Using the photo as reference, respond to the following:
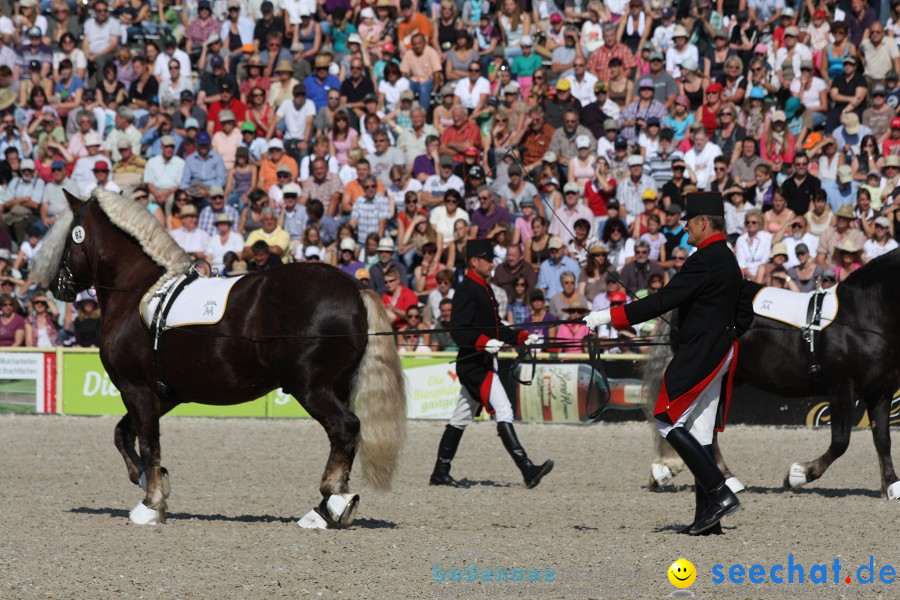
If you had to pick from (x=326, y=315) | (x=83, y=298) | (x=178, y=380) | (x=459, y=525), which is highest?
(x=326, y=315)

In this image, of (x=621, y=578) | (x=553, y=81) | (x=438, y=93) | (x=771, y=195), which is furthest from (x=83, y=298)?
(x=621, y=578)

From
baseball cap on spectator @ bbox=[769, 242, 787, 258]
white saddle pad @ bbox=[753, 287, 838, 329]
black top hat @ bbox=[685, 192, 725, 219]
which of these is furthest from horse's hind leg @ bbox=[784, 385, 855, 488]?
baseball cap on spectator @ bbox=[769, 242, 787, 258]

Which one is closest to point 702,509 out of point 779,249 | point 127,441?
point 127,441

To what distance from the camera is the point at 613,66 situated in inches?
795

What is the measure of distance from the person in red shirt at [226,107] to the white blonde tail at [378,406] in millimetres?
13033

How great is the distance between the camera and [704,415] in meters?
8.59

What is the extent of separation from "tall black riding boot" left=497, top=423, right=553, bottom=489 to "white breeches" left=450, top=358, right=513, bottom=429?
0.32 feet

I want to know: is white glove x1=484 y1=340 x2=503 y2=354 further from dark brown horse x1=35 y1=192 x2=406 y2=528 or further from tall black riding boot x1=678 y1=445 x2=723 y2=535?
tall black riding boot x1=678 y1=445 x2=723 y2=535

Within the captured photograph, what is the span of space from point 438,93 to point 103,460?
997 centimetres

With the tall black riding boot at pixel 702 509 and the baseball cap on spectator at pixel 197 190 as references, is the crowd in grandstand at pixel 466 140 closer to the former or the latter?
the baseball cap on spectator at pixel 197 190

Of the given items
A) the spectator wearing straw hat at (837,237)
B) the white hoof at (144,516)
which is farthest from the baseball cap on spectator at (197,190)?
the white hoof at (144,516)

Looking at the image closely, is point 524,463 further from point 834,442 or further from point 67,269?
point 67,269

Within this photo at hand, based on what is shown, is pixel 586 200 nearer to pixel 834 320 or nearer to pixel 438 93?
pixel 438 93

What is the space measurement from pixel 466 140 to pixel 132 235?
10.4m
